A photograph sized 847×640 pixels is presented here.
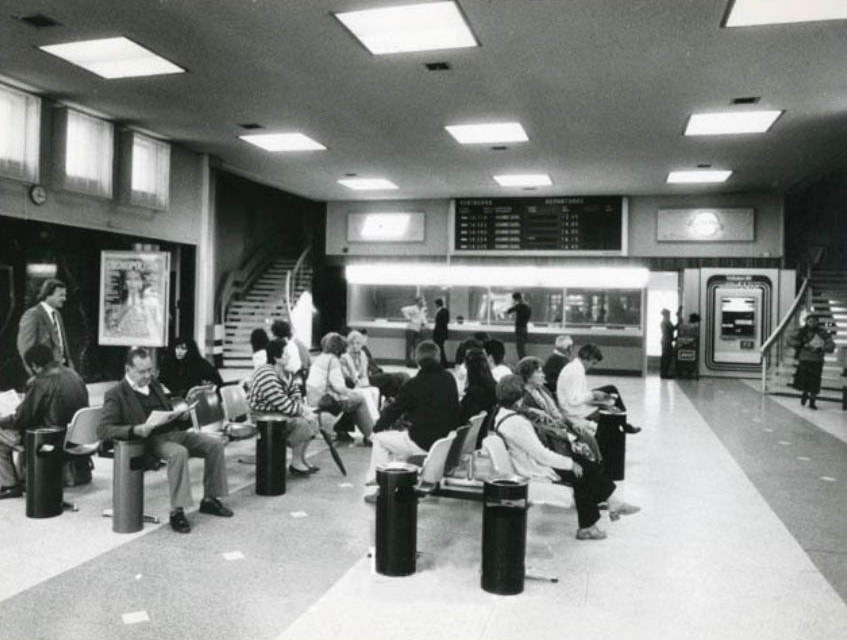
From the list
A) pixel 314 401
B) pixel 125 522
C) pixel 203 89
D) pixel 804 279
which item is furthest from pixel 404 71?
pixel 804 279

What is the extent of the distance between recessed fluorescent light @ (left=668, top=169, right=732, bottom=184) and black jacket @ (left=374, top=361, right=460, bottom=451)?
8809 mm

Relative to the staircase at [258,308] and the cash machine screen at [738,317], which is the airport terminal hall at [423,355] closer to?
the staircase at [258,308]

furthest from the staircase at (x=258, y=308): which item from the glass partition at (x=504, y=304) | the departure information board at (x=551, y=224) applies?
the departure information board at (x=551, y=224)

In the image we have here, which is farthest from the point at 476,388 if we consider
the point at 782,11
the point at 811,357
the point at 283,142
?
the point at 811,357

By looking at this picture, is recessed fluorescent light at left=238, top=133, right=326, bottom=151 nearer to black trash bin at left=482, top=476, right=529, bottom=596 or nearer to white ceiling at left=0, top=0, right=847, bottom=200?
white ceiling at left=0, top=0, right=847, bottom=200

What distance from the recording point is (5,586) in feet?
11.9

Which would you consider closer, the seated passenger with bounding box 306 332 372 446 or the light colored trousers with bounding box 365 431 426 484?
the light colored trousers with bounding box 365 431 426 484

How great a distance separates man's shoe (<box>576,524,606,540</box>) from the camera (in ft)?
15.0

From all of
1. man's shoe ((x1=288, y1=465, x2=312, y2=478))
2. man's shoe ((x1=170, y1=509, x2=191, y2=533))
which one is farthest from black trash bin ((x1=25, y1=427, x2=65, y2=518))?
man's shoe ((x1=288, y1=465, x2=312, y2=478))

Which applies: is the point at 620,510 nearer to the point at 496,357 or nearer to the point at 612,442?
the point at 612,442

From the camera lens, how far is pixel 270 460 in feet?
17.9

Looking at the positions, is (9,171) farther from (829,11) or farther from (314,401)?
(829,11)

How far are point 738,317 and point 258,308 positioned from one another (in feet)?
33.7

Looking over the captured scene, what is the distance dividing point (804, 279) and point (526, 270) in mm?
5370
